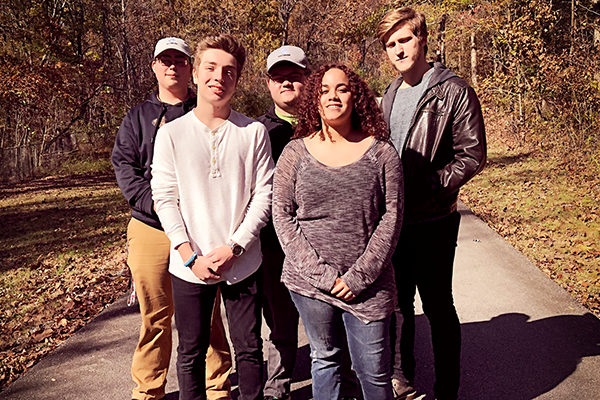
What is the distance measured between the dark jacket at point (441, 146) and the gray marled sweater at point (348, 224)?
1.90 feet

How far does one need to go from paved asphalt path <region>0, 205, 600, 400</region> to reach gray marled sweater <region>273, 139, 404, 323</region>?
130cm

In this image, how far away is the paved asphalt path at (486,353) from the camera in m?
3.58

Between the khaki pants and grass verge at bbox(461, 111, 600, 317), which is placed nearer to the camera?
the khaki pants

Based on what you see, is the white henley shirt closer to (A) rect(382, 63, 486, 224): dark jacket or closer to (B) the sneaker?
(A) rect(382, 63, 486, 224): dark jacket

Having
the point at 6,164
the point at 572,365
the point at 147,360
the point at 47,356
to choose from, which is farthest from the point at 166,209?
the point at 6,164

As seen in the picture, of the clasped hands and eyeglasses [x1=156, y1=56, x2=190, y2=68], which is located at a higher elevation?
eyeglasses [x1=156, y1=56, x2=190, y2=68]

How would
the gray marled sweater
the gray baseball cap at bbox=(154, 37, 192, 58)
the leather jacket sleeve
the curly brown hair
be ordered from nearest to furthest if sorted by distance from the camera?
the gray marled sweater < the curly brown hair < the leather jacket sleeve < the gray baseball cap at bbox=(154, 37, 192, 58)

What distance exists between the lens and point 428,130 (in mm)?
3094

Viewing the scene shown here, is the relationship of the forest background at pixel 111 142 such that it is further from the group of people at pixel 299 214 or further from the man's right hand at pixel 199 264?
the man's right hand at pixel 199 264

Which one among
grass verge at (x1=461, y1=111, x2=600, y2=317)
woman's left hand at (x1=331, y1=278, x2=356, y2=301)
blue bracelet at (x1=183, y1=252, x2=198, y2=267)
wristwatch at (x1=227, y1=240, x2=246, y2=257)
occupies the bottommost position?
grass verge at (x1=461, y1=111, x2=600, y2=317)

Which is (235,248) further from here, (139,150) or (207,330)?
(139,150)

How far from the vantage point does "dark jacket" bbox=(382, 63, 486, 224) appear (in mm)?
3035

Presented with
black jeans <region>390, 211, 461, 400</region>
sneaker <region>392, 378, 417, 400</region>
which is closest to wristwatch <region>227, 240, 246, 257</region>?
black jeans <region>390, 211, 461, 400</region>

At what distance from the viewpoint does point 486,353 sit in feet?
13.3
